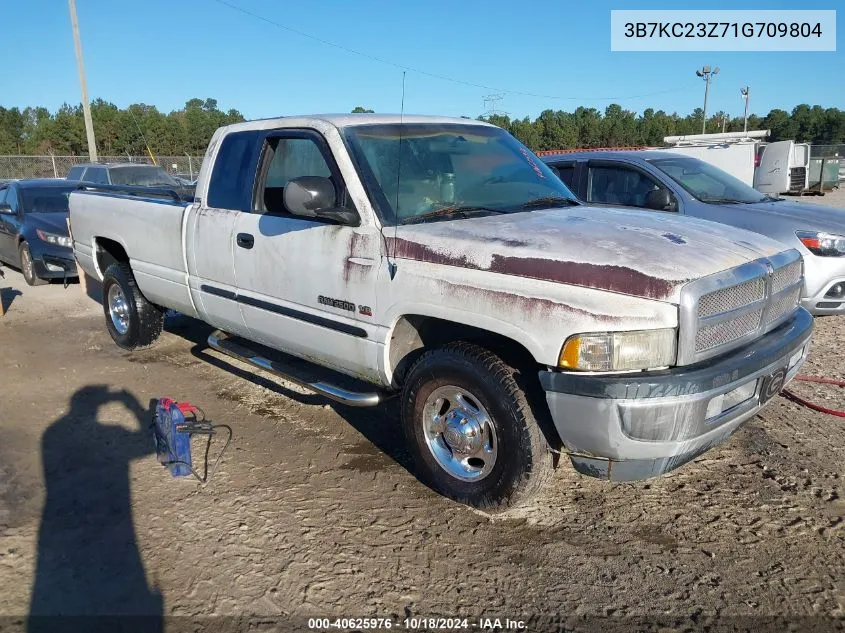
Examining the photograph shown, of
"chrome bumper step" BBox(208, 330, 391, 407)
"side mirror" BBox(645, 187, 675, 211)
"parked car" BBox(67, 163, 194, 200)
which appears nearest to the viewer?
"chrome bumper step" BBox(208, 330, 391, 407)

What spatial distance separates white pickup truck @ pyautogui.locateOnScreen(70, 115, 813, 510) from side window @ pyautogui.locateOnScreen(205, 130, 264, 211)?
0.6 inches

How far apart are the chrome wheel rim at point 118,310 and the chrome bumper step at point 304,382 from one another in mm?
1472

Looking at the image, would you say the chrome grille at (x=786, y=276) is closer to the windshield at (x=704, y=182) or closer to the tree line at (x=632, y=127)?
the windshield at (x=704, y=182)

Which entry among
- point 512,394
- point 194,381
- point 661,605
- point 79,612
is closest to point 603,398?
point 512,394

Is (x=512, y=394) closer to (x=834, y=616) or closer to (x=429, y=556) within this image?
(x=429, y=556)

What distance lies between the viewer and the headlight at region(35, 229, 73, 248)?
1005cm

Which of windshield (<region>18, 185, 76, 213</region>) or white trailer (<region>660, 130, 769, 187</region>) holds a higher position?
white trailer (<region>660, 130, 769, 187</region>)

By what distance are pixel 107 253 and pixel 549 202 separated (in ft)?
15.1

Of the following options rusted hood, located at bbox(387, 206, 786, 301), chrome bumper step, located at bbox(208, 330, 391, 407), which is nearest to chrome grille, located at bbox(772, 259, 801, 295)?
rusted hood, located at bbox(387, 206, 786, 301)

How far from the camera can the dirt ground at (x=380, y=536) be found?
2.80 meters

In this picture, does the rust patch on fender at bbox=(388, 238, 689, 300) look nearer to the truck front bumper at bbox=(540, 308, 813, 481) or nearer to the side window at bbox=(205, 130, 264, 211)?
the truck front bumper at bbox=(540, 308, 813, 481)

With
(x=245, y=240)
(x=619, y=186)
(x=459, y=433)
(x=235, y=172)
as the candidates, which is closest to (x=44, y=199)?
Answer: (x=235, y=172)

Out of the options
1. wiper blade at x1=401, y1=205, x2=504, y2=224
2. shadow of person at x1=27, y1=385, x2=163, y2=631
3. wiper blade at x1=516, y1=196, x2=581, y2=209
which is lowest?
shadow of person at x1=27, y1=385, x2=163, y2=631

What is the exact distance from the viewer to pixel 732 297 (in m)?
3.00
